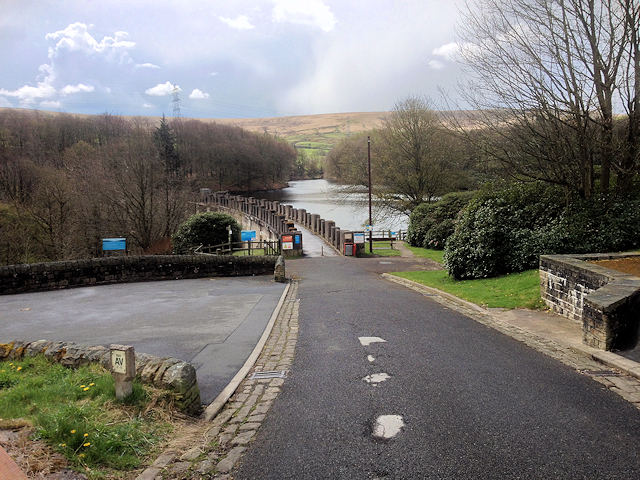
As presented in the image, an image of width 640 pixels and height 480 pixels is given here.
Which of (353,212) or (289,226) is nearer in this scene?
(289,226)

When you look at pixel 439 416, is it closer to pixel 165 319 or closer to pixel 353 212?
pixel 165 319

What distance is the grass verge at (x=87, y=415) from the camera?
4.38 meters

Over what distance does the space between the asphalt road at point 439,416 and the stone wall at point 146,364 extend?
1000mm

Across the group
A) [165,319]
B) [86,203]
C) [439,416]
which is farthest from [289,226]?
[439,416]

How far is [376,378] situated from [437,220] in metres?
28.2

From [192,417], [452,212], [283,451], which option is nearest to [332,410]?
[283,451]

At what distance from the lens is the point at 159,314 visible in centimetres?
1270

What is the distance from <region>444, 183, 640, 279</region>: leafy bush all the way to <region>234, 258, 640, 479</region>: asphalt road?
6.40m

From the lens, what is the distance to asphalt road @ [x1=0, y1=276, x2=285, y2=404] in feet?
27.8

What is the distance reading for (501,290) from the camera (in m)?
13.7

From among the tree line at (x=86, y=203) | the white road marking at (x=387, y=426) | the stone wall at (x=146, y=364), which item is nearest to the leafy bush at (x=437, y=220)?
the tree line at (x=86, y=203)

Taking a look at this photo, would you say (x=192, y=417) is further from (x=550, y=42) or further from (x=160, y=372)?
(x=550, y=42)

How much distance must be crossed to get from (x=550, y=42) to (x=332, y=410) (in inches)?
551

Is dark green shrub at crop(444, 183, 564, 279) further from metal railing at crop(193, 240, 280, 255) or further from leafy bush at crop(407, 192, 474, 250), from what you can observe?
metal railing at crop(193, 240, 280, 255)
